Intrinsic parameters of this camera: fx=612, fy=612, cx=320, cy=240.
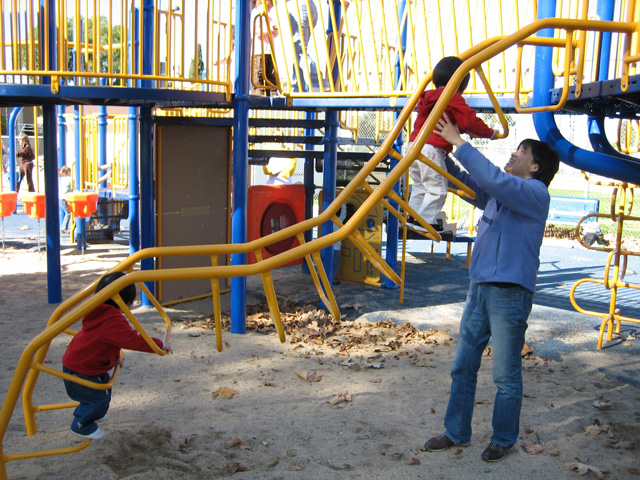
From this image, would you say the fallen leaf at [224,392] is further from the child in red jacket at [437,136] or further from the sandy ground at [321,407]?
the child in red jacket at [437,136]

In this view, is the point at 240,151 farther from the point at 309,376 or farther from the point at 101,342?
the point at 101,342

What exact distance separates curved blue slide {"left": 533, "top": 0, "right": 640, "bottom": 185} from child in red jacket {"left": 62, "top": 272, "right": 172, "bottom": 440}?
8.96 feet

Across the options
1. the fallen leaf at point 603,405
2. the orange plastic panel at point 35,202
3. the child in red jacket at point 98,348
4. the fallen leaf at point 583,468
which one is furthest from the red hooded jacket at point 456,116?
the orange plastic panel at point 35,202

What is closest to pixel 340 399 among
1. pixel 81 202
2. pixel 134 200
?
pixel 134 200

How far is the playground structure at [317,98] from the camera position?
119 inches

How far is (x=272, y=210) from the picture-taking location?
28.0ft

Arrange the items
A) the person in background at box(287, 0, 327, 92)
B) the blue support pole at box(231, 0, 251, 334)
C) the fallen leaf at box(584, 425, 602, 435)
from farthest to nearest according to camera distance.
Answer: the person in background at box(287, 0, 327, 92), the blue support pole at box(231, 0, 251, 334), the fallen leaf at box(584, 425, 602, 435)

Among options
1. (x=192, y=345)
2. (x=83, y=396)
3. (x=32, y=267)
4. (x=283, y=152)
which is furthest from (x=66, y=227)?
(x=83, y=396)

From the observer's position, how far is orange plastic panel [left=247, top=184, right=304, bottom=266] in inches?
324

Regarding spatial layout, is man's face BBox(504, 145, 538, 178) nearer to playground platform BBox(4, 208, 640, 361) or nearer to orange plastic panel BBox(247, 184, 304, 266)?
playground platform BBox(4, 208, 640, 361)

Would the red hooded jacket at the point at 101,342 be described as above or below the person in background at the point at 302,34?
below

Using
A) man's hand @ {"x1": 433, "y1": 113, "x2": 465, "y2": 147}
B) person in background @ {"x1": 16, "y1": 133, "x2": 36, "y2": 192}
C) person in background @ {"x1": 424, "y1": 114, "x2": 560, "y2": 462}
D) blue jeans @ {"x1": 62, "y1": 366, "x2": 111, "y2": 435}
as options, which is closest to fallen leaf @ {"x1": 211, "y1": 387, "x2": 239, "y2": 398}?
blue jeans @ {"x1": 62, "y1": 366, "x2": 111, "y2": 435}

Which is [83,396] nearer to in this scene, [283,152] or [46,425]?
[46,425]

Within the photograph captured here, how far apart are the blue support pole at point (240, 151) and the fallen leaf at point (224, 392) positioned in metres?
1.61
